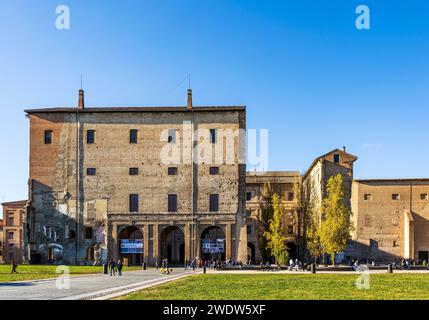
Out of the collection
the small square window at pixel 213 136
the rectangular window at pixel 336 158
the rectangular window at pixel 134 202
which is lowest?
the rectangular window at pixel 134 202

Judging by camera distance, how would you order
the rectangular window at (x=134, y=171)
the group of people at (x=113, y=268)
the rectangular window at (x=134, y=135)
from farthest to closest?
the rectangular window at (x=134, y=135) → the rectangular window at (x=134, y=171) → the group of people at (x=113, y=268)

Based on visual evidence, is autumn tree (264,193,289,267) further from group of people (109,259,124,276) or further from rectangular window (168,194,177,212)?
group of people (109,259,124,276)

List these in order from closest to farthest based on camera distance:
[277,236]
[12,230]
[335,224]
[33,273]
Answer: [33,273] < [335,224] < [277,236] < [12,230]

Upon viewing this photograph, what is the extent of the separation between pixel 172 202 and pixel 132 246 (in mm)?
5623

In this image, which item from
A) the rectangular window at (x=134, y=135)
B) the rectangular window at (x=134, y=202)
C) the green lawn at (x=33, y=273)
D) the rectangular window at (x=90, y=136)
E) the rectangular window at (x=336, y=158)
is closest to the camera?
the green lawn at (x=33, y=273)

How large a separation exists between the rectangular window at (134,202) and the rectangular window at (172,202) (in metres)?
3.08

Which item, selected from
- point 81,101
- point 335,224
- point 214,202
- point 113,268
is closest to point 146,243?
point 214,202

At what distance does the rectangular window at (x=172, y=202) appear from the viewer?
50003 millimetres

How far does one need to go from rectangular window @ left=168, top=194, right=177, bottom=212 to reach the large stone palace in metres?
0.09

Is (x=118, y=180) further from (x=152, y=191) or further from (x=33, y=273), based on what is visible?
(x=33, y=273)

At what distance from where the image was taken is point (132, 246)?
165 ft

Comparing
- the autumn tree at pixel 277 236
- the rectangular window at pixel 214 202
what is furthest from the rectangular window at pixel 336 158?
the rectangular window at pixel 214 202

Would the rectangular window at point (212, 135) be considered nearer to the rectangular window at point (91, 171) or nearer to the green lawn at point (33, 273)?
the rectangular window at point (91, 171)

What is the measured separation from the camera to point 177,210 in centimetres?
A: 4988
